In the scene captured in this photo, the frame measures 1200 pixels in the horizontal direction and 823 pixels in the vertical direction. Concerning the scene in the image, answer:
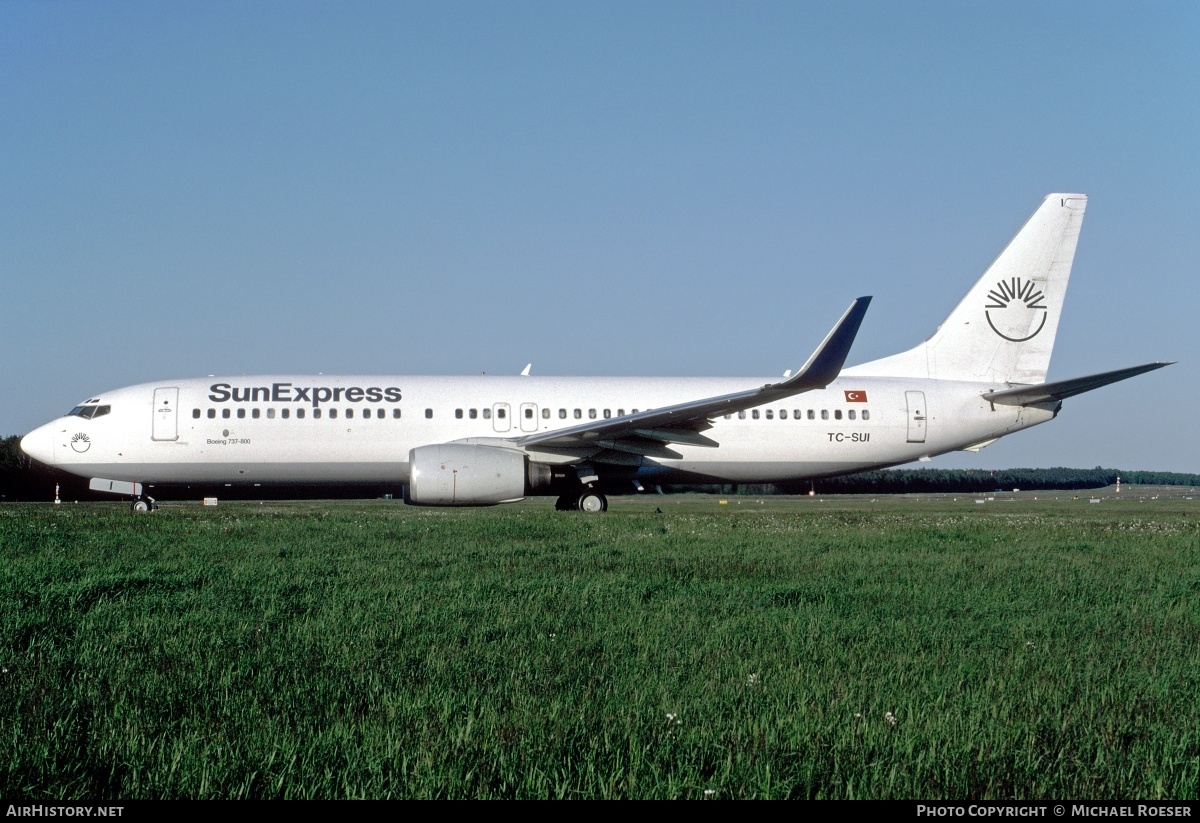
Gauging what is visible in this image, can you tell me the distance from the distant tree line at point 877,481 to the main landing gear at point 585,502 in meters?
4.15

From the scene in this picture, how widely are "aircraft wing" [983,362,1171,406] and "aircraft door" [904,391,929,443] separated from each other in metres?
1.61

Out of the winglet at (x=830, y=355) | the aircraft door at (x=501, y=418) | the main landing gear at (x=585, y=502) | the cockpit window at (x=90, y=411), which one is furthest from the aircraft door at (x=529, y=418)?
the cockpit window at (x=90, y=411)

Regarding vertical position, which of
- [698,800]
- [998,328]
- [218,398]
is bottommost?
[698,800]

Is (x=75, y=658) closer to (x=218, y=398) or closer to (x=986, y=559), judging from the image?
(x=986, y=559)

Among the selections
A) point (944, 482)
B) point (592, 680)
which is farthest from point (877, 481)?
point (592, 680)

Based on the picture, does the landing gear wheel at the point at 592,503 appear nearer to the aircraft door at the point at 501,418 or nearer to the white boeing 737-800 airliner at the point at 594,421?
the white boeing 737-800 airliner at the point at 594,421

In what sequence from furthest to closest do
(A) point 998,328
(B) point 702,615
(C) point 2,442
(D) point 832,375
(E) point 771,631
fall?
(C) point 2,442 → (A) point 998,328 → (D) point 832,375 → (B) point 702,615 → (E) point 771,631

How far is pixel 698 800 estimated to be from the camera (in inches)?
129

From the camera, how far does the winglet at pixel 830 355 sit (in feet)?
65.7

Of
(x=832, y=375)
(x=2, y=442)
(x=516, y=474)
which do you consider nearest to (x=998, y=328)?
(x=832, y=375)

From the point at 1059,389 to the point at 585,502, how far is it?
38.2 feet

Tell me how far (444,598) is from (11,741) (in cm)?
387

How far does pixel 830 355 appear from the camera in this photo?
20.4 meters

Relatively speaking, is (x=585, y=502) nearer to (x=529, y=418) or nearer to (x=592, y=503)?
(x=592, y=503)
